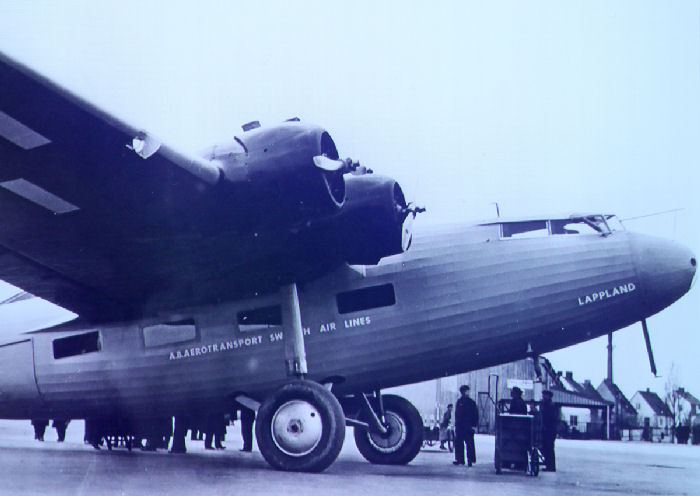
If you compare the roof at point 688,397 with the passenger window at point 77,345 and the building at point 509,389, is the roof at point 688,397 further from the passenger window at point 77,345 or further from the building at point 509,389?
the passenger window at point 77,345

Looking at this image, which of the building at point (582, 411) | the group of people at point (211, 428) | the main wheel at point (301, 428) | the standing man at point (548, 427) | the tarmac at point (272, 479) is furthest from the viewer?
the building at point (582, 411)

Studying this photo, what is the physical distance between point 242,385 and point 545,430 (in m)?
4.79

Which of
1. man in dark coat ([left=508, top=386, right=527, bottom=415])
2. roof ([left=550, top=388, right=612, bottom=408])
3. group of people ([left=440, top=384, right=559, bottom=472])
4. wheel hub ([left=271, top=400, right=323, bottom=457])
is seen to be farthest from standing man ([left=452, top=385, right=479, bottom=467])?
roof ([left=550, top=388, right=612, bottom=408])

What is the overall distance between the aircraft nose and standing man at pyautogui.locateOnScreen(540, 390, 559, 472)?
7.70 feet

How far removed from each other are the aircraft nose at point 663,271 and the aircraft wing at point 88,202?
571cm

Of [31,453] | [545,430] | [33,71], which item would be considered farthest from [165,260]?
[545,430]

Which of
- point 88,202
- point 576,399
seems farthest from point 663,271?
point 576,399

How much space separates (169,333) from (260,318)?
4.66 ft

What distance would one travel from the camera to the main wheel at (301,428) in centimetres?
905

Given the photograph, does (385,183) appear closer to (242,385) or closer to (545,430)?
(242,385)

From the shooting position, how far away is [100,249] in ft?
Answer: 31.7

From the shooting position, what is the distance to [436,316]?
10.1 meters

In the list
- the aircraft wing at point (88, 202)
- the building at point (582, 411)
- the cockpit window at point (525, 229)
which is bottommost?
the building at point (582, 411)

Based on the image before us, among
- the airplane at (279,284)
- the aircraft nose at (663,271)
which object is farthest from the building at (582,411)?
the airplane at (279,284)
